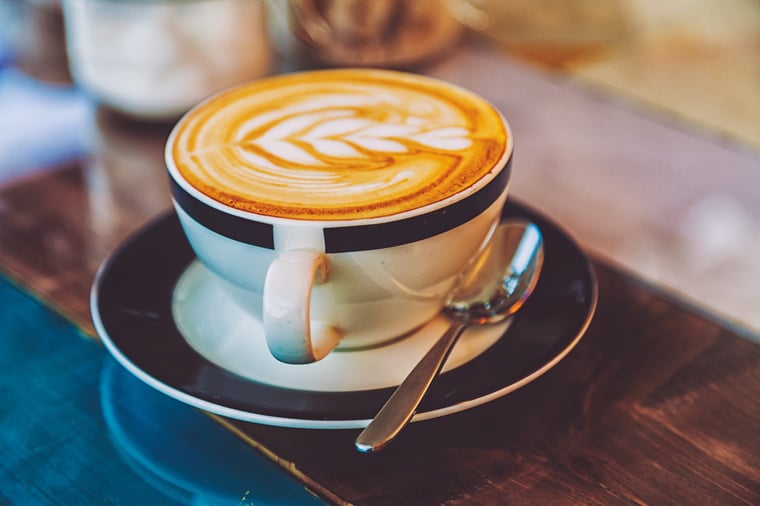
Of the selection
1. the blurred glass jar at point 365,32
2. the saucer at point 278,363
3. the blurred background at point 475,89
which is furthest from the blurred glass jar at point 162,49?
the saucer at point 278,363

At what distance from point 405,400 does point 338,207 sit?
0.10 m

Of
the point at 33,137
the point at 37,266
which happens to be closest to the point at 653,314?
the point at 37,266

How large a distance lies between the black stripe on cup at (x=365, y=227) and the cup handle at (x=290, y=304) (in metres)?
0.01

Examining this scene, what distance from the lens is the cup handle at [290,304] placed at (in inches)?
14.9

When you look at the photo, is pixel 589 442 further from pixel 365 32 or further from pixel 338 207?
pixel 365 32

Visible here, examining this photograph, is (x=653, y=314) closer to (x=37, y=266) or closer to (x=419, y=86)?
(x=419, y=86)

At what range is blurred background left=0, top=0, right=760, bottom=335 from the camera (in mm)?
648

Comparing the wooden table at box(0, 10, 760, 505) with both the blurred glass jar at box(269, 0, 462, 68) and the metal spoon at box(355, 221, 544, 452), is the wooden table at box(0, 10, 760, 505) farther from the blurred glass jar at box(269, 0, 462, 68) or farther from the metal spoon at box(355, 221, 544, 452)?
the blurred glass jar at box(269, 0, 462, 68)

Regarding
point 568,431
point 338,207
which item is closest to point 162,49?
point 338,207

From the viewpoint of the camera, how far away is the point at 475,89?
865 mm

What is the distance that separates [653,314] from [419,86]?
22 cm

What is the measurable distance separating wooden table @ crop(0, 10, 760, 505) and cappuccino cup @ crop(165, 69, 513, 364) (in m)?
0.06

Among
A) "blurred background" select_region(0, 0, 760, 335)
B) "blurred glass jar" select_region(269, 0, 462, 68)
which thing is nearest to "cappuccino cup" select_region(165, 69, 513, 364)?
"blurred background" select_region(0, 0, 760, 335)

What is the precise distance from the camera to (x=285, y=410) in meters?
0.39
